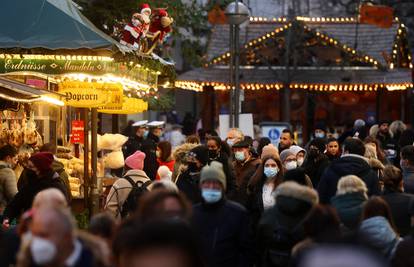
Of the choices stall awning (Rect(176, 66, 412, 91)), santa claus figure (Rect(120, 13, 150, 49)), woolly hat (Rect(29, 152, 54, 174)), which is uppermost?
santa claus figure (Rect(120, 13, 150, 49))

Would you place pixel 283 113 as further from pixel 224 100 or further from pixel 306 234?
pixel 306 234

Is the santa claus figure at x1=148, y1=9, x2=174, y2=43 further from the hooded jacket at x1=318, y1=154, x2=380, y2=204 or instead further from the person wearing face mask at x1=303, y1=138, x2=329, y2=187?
the hooded jacket at x1=318, y1=154, x2=380, y2=204

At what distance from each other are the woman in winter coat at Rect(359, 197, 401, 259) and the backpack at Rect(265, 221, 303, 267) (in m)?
0.70

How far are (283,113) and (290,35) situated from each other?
8.19ft

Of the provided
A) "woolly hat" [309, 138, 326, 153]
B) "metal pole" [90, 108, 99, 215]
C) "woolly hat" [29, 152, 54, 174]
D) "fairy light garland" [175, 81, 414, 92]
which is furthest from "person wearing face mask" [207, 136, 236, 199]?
"fairy light garland" [175, 81, 414, 92]

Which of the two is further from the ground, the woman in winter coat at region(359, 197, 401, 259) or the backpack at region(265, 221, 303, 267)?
the woman in winter coat at region(359, 197, 401, 259)

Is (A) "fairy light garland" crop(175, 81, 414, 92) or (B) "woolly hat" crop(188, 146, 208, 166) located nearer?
(B) "woolly hat" crop(188, 146, 208, 166)

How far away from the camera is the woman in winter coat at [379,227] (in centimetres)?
869

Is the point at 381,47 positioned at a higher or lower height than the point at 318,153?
higher

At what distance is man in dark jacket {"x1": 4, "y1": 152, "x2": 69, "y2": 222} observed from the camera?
38.9 ft

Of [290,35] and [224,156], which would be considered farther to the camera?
[290,35]

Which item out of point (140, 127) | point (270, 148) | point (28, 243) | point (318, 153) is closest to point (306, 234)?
point (28, 243)

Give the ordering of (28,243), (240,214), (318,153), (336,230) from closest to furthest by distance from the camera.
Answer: (28,243) < (336,230) < (240,214) < (318,153)

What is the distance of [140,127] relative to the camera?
23.6m
